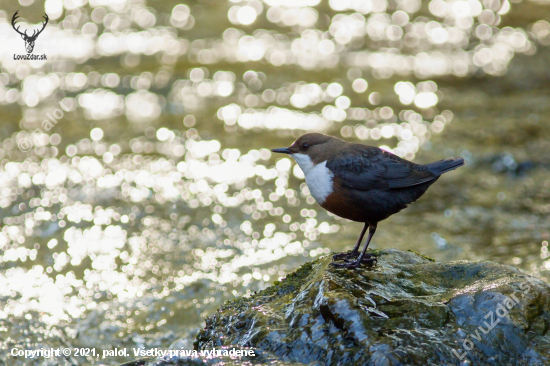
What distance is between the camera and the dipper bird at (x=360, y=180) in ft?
13.0

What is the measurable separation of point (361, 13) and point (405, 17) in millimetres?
950

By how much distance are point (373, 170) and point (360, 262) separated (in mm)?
665

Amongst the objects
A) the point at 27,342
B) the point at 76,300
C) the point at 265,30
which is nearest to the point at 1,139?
the point at 76,300

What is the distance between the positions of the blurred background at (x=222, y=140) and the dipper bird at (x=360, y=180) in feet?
6.22

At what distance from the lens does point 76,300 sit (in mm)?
5480

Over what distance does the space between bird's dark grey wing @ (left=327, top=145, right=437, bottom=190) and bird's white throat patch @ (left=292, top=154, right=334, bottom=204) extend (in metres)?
0.05

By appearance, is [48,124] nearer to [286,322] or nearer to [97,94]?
[97,94]

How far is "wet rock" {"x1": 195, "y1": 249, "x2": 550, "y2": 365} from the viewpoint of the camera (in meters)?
2.97

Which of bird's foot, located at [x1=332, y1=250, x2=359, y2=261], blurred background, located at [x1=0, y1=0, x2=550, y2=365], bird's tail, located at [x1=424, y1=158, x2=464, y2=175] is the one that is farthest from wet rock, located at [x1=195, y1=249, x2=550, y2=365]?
blurred background, located at [x1=0, y1=0, x2=550, y2=365]

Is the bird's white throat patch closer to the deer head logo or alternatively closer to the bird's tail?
the bird's tail

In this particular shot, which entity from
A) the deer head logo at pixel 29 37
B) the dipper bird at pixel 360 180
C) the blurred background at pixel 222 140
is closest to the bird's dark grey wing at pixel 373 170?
the dipper bird at pixel 360 180

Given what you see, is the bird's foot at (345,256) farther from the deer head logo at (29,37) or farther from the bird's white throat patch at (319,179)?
the deer head logo at (29,37)

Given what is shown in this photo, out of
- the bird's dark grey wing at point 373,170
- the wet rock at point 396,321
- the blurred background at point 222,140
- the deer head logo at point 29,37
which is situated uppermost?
the bird's dark grey wing at point 373,170

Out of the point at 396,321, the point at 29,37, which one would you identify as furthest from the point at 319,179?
the point at 29,37
